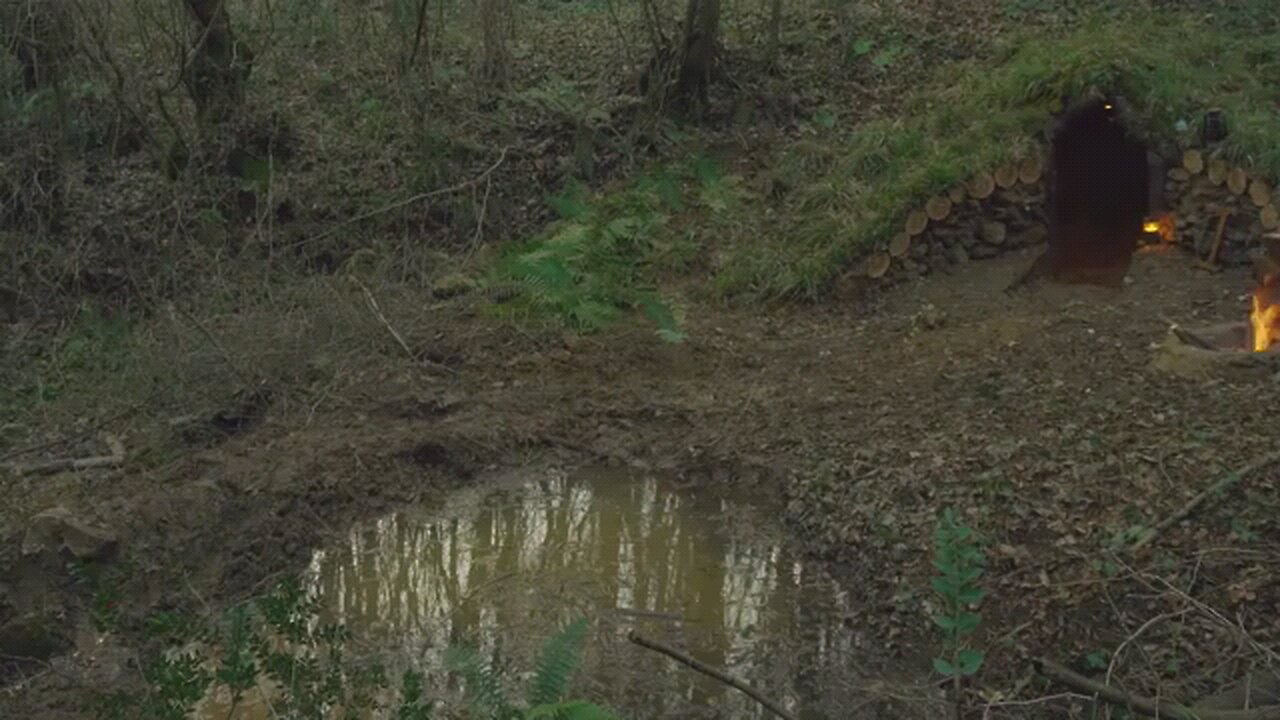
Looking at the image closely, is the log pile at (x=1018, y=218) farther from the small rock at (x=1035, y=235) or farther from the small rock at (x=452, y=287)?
the small rock at (x=452, y=287)

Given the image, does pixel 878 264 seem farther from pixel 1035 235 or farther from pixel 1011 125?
pixel 1011 125

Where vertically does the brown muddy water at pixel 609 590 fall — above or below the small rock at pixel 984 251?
below

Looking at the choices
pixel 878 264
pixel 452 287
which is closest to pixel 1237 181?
pixel 878 264

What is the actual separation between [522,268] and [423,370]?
1.57m

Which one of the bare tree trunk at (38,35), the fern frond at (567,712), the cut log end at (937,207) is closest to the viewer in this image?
the fern frond at (567,712)

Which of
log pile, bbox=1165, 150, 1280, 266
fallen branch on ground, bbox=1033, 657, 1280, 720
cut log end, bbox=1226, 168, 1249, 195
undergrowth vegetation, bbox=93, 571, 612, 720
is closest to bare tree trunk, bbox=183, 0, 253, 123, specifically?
undergrowth vegetation, bbox=93, 571, 612, 720

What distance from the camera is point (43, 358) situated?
11.2m

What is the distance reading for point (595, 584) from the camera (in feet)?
24.9

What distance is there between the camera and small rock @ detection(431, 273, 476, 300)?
11.5 metres

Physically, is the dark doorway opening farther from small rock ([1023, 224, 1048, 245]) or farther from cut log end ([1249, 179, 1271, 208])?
cut log end ([1249, 179, 1271, 208])

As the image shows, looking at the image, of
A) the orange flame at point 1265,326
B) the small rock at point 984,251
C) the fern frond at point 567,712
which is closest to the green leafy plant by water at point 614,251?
the small rock at point 984,251

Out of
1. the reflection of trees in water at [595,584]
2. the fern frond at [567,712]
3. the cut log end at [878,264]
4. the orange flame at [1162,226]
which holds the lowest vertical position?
the reflection of trees in water at [595,584]

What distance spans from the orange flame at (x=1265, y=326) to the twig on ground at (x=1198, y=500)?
266cm

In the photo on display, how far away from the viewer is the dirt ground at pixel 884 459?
20.4 ft
